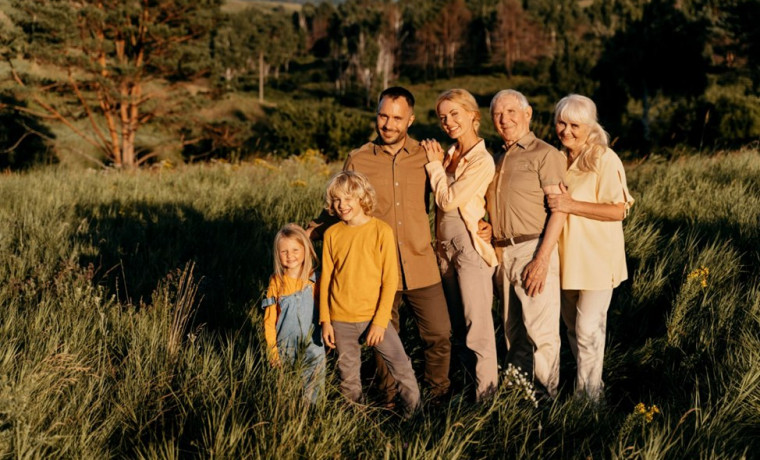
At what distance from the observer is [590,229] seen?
3127mm

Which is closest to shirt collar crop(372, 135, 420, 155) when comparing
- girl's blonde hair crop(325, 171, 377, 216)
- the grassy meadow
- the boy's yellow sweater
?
girl's blonde hair crop(325, 171, 377, 216)

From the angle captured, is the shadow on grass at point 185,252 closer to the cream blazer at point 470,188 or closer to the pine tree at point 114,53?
the cream blazer at point 470,188

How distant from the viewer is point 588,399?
2912mm

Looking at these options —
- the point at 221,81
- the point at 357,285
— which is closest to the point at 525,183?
the point at 357,285

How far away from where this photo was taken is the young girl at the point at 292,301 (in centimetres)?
297

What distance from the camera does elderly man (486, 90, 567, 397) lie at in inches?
119

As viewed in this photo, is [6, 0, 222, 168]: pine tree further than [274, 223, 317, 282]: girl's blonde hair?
Yes

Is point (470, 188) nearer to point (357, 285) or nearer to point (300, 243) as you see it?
point (357, 285)

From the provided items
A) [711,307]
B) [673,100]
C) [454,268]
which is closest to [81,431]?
[454,268]

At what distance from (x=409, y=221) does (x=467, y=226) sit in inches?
12.9

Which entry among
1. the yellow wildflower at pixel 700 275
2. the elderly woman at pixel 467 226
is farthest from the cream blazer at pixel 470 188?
the yellow wildflower at pixel 700 275

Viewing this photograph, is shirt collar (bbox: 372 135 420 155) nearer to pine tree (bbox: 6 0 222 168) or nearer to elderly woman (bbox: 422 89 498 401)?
elderly woman (bbox: 422 89 498 401)

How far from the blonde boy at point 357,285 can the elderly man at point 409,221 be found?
0.19 meters

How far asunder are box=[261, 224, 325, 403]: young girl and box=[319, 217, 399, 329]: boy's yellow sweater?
12cm
